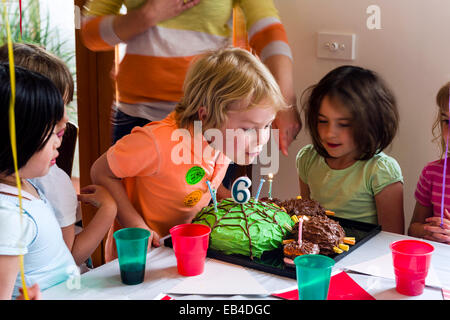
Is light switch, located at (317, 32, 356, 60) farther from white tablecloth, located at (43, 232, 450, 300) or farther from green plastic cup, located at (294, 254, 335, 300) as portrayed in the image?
green plastic cup, located at (294, 254, 335, 300)

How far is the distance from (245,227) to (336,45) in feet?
3.61

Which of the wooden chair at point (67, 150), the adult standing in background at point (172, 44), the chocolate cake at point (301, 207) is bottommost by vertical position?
the chocolate cake at point (301, 207)

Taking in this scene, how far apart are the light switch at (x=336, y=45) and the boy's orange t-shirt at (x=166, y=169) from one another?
30.0 inches

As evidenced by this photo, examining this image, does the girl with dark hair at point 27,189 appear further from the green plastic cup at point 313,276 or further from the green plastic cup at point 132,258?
the green plastic cup at point 313,276

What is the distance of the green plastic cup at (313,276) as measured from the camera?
1.06m

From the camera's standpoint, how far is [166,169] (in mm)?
1587

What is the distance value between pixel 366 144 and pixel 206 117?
588 mm

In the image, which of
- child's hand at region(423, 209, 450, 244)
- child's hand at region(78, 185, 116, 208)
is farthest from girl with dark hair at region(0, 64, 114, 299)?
child's hand at region(423, 209, 450, 244)

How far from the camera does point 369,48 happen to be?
2.09 metres

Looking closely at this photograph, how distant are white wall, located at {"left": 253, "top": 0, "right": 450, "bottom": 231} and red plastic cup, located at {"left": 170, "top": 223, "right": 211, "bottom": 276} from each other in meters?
1.13

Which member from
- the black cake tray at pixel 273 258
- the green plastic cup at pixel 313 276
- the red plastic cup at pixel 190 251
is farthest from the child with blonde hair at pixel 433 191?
the red plastic cup at pixel 190 251

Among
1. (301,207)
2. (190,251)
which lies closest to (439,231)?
(301,207)
